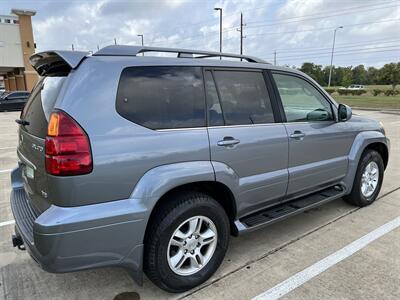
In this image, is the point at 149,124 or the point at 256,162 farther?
the point at 256,162

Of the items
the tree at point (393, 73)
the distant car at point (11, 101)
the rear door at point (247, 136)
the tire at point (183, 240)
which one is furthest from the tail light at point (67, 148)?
the tree at point (393, 73)

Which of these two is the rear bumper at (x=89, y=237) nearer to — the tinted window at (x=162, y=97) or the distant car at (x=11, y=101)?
the tinted window at (x=162, y=97)

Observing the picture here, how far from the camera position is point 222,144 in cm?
276

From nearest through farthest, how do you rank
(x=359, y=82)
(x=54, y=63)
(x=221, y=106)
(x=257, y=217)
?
(x=54, y=63)
(x=221, y=106)
(x=257, y=217)
(x=359, y=82)

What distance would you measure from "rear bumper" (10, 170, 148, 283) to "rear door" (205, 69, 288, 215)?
812 mm

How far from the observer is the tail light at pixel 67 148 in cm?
213

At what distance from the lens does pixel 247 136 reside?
116 inches

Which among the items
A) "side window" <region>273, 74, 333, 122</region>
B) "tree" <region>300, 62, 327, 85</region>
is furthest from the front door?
"tree" <region>300, 62, 327, 85</region>

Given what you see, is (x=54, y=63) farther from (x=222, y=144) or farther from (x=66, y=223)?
(x=222, y=144)

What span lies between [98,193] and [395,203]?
4.17 m

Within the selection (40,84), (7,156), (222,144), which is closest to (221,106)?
(222,144)

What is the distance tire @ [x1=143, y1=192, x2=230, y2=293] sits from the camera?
2492 mm

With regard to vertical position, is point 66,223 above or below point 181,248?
above

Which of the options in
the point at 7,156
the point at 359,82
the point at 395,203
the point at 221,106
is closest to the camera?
the point at 221,106
